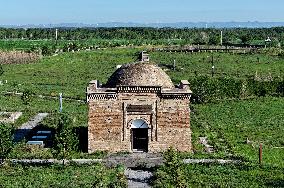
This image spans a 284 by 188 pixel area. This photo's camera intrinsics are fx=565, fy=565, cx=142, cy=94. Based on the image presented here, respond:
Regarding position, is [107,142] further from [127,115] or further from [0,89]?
[0,89]

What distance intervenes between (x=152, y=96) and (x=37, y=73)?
42.9m

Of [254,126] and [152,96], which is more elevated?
[152,96]

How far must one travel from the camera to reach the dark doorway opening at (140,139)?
32438 mm

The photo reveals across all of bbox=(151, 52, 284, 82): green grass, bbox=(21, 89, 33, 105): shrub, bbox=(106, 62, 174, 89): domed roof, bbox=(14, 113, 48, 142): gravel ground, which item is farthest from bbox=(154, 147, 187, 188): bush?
bbox=(151, 52, 284, 82): green grass

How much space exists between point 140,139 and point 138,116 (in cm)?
147

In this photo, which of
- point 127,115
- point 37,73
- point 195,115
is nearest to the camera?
point 127,115

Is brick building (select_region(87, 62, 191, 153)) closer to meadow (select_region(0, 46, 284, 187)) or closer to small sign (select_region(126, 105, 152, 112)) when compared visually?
small sign (select_region(126, 105, 152, 112))

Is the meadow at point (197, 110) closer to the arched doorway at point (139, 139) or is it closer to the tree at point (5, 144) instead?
the tree at point (5, 144)

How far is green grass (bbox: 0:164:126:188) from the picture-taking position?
84.5ft

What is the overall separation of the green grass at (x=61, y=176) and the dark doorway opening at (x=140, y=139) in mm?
3709

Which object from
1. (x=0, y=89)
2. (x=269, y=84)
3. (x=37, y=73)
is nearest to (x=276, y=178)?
(x=269, y=84)

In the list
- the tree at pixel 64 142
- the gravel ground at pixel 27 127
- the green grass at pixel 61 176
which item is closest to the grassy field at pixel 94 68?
the gravel ground at pixel 27 127

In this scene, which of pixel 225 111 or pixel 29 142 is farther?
pixel 225 111

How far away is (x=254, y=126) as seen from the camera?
1604 inches
